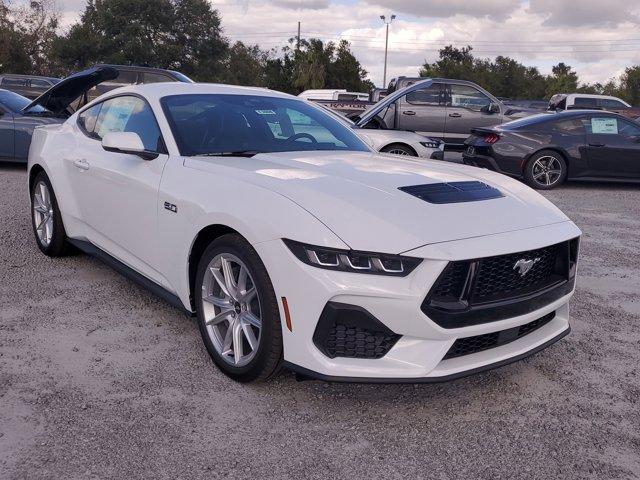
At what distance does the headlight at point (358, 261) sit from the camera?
2.84 meters

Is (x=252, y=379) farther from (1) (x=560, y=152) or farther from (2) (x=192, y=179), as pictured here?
(1) (x=560, y=152)

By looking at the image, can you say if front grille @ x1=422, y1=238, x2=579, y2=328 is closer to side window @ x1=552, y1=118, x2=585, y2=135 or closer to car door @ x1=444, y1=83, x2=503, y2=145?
side window @ x1=552, y1=118, x2=585, y2=135

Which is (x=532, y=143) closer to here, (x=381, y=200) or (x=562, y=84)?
(x=381, y=200)

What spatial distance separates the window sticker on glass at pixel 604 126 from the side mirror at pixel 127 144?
363 inches

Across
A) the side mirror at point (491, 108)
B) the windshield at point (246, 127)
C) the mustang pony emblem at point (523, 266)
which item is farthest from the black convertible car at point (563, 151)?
the mustang pony emblem at point (523, 266)

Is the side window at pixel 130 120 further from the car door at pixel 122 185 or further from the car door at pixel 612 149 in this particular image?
the car door at pixel 612 149

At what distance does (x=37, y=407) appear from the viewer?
3111 millimetres

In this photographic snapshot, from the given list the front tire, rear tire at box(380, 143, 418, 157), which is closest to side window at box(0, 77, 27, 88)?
rear tire at box(380, 143, 418, 157)

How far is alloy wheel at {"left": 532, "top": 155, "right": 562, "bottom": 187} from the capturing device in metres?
11.1

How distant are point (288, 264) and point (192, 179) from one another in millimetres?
991

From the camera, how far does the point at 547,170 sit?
11.1m

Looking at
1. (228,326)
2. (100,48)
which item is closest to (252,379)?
(228,326)

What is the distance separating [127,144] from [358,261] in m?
1.78

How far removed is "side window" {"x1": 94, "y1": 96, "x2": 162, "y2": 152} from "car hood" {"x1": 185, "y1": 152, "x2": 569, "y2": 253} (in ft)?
1.71
